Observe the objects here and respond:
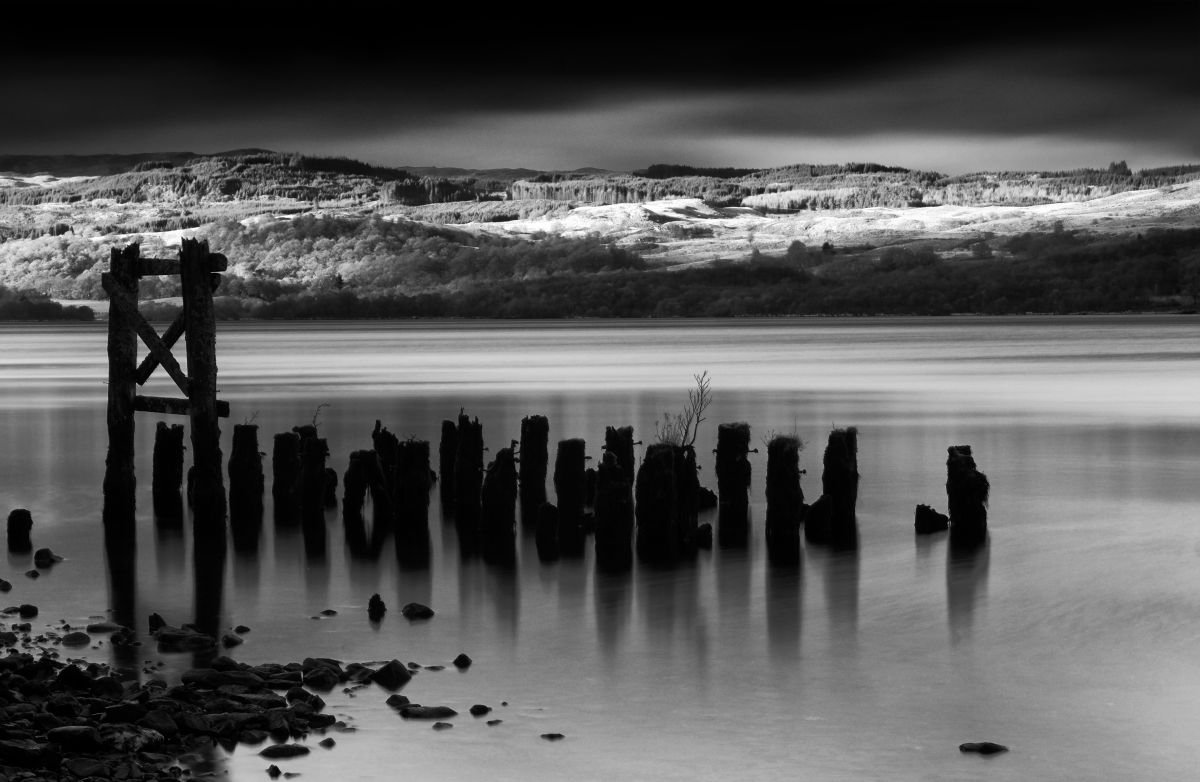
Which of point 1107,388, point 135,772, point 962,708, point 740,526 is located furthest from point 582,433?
point 1107,388

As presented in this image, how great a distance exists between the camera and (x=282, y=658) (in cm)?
1093

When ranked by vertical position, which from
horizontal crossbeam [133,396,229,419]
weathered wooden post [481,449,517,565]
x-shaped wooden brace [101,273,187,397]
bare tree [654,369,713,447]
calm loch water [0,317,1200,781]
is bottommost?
calm loch water [0,317,1200,781]

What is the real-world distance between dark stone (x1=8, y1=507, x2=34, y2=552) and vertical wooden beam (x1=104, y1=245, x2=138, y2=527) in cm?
120

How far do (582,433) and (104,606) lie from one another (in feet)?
62.9

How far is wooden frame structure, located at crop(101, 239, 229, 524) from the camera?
16.3m

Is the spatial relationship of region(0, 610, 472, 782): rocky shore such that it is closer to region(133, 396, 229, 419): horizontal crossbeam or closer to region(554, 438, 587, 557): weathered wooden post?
region(554, 438, 587, 557): weathered wooden post

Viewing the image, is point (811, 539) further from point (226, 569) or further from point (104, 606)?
point (104, 606)

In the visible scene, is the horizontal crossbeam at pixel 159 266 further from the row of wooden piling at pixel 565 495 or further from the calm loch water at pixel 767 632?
the calm loch water at pixel 767 632

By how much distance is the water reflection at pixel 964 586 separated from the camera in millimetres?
12545

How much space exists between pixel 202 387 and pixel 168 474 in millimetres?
2107

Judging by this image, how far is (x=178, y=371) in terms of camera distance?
17.3m

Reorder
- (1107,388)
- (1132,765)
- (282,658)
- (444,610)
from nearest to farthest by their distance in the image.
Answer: (1132,765)
(282,658)
(444,610)
(1107,388)

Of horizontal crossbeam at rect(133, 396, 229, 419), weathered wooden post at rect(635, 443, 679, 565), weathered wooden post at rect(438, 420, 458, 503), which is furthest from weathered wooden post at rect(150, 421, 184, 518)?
weathered wooden post at rect(635, 443, 679, 565)

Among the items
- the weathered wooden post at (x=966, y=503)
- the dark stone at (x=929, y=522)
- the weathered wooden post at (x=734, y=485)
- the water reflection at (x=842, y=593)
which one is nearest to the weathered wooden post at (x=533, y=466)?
the weathered wooden post at (x=734, y=485)
